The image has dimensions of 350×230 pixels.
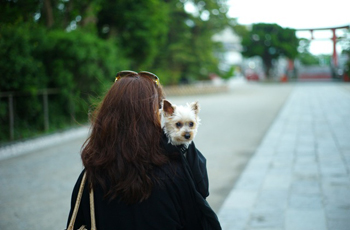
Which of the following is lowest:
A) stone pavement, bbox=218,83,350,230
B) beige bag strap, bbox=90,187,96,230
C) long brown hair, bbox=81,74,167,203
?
stone pavement, bbox=218,83,350,230

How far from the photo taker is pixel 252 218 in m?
5.18

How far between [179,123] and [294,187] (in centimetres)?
500

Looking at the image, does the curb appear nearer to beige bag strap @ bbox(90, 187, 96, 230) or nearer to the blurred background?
the blurred background

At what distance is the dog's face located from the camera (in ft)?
6.53

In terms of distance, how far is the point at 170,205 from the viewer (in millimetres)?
1916

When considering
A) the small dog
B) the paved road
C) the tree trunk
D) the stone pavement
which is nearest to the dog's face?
the small dog

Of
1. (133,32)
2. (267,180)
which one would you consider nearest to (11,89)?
(267,180)

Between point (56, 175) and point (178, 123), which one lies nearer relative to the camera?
point (178, 123)

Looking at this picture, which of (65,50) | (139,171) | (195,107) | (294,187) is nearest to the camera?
(139,171)

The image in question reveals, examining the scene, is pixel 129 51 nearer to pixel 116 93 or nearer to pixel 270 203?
pixel 270 203

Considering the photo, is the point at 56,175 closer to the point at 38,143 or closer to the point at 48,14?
the point at 38,143

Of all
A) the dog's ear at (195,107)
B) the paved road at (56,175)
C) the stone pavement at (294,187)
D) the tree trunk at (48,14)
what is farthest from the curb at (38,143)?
the dog's ear at (195,107)

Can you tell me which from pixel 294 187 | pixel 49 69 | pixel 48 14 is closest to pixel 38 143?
pixel 49 69

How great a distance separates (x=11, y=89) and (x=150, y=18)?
9.42 metres
